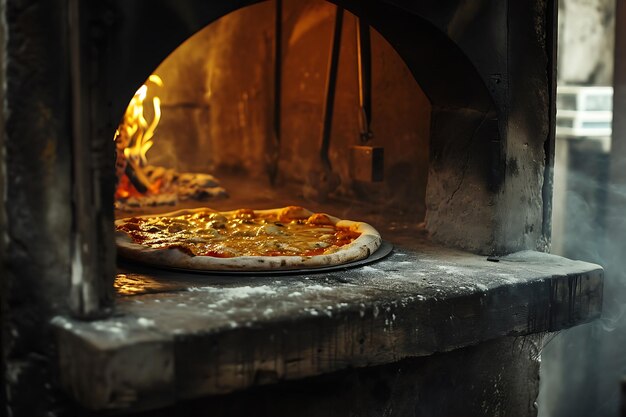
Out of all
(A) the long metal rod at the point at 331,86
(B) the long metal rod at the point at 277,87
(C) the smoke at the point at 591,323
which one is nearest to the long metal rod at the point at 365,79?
(A) the long metal rod at the point at 331,86

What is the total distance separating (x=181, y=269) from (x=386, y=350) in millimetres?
967

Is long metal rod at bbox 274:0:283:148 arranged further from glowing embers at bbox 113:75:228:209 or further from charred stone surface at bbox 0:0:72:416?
charred stone surface at bbox 0:0:72:416

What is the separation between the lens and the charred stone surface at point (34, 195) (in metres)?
2.98

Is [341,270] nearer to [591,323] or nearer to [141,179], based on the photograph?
[591,323]

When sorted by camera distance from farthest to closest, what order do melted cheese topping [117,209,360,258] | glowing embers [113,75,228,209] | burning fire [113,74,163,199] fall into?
burning fire [113,74,163,199], glowing embers [113,75,228,209], melted cheese topping [117,209,360,258]

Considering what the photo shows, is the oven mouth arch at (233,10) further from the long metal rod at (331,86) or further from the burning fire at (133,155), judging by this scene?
the burning fire at (133,155)

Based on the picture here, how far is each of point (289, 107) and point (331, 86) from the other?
1098 mm

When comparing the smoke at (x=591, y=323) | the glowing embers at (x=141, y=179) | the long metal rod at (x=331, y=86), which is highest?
the long metal rod at (x=331, y=86)

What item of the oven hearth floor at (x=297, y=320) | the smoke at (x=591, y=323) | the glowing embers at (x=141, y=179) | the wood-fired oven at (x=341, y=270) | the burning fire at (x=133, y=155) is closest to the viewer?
the oven hearth floor at (x=297, y=320)

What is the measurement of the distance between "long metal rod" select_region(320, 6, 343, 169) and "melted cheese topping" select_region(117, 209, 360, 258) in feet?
3.18

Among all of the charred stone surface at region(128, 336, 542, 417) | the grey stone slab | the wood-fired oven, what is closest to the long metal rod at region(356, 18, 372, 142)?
the wood-fired oven

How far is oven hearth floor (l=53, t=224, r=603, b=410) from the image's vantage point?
2811 mm

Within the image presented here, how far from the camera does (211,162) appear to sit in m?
7.63

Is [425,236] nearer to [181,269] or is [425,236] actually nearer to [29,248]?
[181,269]
